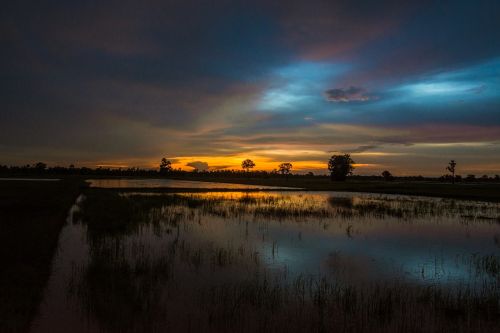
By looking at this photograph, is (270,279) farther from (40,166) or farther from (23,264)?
(40,166)

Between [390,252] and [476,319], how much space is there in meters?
6.95

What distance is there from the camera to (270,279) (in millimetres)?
11109

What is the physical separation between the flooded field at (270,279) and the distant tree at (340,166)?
115031mm

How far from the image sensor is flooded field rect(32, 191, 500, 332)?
26.6 ft

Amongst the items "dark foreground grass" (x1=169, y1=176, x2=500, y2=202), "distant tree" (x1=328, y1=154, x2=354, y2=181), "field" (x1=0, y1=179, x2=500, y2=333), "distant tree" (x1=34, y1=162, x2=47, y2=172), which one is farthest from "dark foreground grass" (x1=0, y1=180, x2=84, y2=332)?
"distant tree" (x1=34, y1=162, x2=47, y2=172)

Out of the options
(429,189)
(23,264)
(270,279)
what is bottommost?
(270,279)

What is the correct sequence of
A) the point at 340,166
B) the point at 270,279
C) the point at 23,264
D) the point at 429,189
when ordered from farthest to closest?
the point at 340,166
the point at 429,189
the point at 23,264
the point at 270,279

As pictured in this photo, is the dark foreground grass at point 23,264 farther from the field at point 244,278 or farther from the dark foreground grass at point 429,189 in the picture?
the dark foreground grass at point 429,189

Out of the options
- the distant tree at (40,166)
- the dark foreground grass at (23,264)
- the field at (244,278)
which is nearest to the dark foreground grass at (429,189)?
the field at (244,278)

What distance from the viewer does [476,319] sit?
27.4ft

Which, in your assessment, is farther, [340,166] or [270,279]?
[340,166]

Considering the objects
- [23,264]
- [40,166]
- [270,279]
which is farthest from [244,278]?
[40,166]

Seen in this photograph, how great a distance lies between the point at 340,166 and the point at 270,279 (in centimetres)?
12851

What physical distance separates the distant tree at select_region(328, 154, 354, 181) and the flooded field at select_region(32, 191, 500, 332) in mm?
115031
